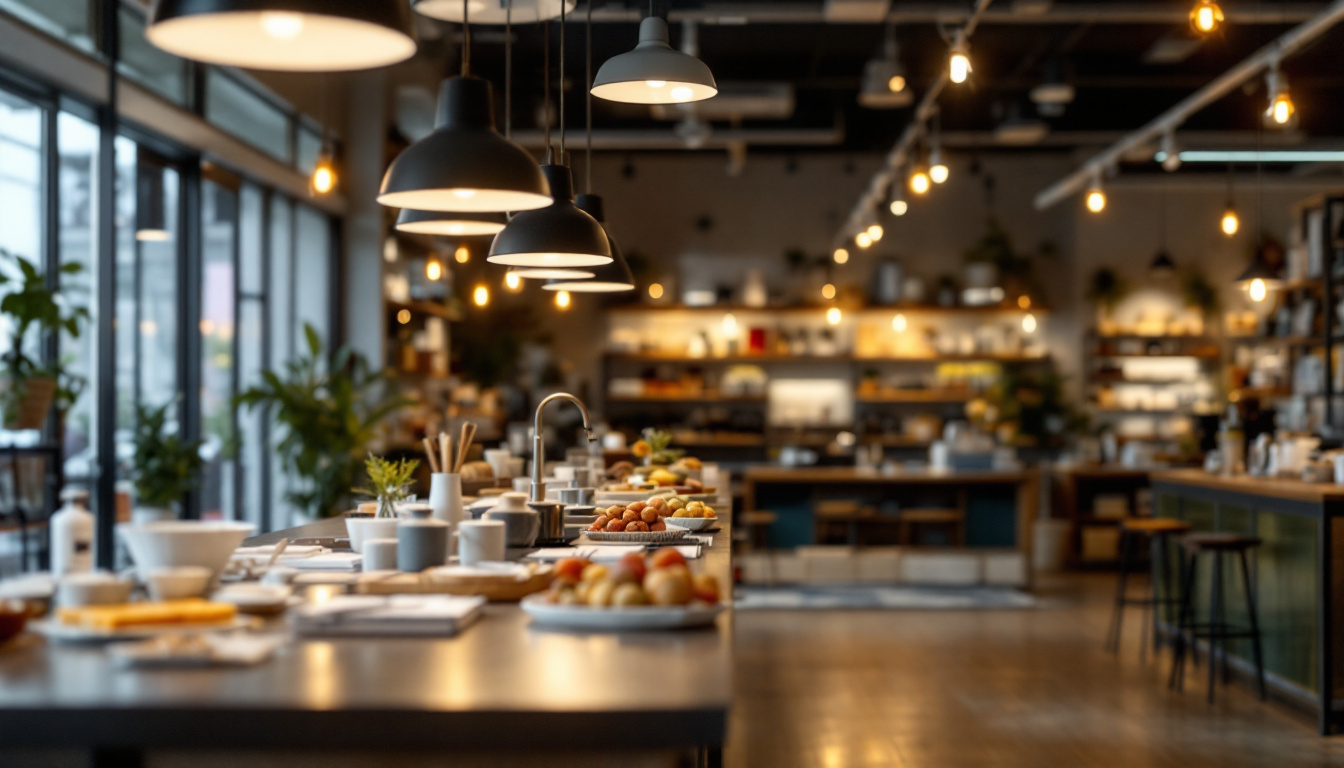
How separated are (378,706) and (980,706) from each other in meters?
4.57

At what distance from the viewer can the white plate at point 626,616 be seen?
206cm

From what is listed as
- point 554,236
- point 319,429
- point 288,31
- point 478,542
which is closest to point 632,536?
point 478,542

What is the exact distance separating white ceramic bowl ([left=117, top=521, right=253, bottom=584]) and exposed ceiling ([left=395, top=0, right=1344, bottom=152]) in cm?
547

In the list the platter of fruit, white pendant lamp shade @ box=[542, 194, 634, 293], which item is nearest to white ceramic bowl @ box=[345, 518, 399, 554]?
the platter of fruit

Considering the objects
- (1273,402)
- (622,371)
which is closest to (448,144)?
(622,371)

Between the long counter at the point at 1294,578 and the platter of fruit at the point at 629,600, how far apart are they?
4289 mm

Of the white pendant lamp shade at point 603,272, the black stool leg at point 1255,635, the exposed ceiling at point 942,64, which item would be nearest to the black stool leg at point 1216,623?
the black stool leg at point 1255,635

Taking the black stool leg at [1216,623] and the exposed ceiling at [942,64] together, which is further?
the exposed ceiling at [942,64]

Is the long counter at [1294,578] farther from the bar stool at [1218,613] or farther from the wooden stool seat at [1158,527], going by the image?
the wooden stool seat at [1158,527]

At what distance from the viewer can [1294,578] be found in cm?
582

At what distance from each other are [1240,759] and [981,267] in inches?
317

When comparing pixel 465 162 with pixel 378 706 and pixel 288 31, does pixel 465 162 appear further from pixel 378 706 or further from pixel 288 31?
pixel 378 706

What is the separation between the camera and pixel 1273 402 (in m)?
12.2

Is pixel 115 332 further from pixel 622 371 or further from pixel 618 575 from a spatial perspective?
pixel 622 371
